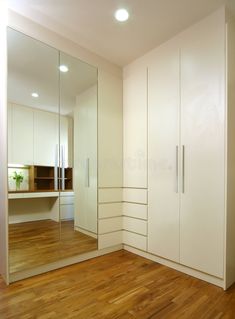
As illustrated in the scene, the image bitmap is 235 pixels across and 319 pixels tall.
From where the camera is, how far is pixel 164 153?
2512 mm

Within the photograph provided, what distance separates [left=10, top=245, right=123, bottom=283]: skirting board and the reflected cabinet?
0.15 feet

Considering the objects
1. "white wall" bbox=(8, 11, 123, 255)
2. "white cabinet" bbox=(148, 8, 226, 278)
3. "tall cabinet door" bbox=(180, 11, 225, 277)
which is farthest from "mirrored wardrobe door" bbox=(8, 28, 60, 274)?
"tall cabinet door" bbox=(180, 11, 225, 277)

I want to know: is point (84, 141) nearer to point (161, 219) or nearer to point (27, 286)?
point (161, 219)

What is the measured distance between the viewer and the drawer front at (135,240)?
2.72 meters

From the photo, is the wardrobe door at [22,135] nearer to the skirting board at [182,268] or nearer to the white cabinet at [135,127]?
the white cabinet at [135,127]

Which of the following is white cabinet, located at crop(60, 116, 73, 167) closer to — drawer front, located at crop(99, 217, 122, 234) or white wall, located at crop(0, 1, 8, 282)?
white wall, located at crop(0, 1, 8, 282)

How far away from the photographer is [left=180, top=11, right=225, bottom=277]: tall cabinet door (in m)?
1.99

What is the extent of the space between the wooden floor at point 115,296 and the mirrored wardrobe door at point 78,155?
0.45m

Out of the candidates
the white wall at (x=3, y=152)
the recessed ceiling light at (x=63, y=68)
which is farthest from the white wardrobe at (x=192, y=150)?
the white wall at (x=3, y=152)

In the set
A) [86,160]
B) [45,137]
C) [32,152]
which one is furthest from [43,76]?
[86,160]

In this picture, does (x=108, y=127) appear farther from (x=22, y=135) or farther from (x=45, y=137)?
(x=22, y=135)

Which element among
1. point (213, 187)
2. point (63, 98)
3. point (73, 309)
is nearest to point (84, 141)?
point (63, 98)

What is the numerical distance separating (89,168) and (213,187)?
5.11 feet

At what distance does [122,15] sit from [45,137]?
1579 mm
